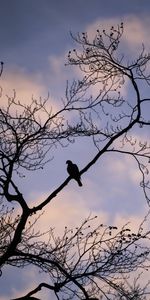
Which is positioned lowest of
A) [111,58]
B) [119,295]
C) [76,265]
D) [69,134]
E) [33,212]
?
[119,295]

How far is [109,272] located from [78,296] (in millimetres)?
820

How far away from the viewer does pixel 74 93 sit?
866cm

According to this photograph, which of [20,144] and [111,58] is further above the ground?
[111,58]

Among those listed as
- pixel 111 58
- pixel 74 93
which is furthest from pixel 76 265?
pixel 111 58

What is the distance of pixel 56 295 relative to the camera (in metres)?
7.81

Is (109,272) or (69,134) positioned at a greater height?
(69,134)

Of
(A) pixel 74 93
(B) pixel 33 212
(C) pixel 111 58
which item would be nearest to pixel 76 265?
(B) pixel 33 212

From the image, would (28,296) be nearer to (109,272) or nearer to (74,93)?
(109,272)

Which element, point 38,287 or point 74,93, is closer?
point 38,287

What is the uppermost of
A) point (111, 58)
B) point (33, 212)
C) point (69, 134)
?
point (111, 58)

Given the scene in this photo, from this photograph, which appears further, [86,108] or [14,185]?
[86,108]

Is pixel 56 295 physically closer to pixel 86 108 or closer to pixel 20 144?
pixel 20 144

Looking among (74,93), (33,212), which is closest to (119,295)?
(33,212)

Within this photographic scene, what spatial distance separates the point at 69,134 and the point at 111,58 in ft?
5.42
